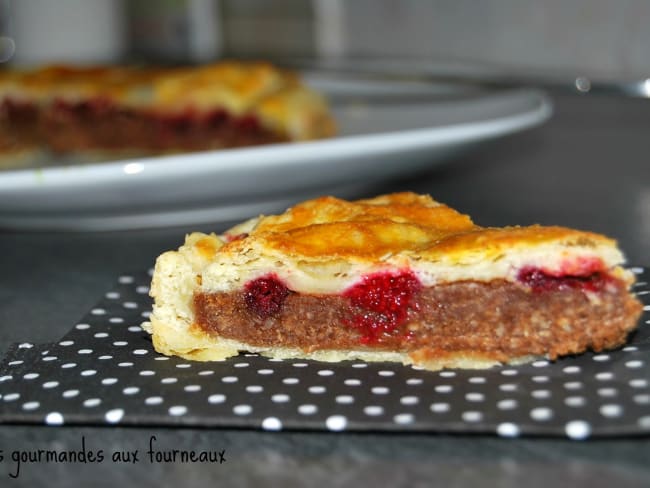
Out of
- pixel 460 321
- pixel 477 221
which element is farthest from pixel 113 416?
pixel 477 221

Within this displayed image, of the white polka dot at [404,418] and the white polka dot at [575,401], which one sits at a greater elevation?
the white polka dot at [575,401]

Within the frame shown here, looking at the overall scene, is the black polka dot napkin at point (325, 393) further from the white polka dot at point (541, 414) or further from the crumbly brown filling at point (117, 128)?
the crumbly brown filling at point (117, 128)

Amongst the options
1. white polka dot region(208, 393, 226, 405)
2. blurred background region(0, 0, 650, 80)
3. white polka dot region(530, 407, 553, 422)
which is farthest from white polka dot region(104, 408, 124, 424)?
blurred background region(0, 0, 650, 80)

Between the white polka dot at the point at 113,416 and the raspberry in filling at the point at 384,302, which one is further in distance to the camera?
the raspberry in filling at the point at 384,302

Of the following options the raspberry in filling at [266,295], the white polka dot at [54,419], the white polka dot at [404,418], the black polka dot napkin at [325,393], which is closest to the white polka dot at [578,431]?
the black polka dot napkin at [325,393]

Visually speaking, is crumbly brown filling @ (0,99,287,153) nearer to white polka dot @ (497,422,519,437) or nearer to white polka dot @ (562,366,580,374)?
white polka dot @ (562,366,580,374)

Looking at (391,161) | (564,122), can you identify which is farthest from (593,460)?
(564,122)

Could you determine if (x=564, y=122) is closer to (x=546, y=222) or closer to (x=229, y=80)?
(x=229, y=80)
